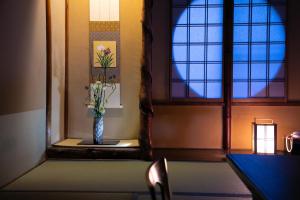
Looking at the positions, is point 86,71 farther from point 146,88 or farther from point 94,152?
point 94,152

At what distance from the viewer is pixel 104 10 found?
554 centimetres

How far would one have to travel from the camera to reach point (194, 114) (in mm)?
5863

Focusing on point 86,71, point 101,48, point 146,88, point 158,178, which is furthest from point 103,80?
point 158,178

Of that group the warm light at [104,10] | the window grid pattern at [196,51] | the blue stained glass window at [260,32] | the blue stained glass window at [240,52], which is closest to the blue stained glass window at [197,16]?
the window grid pattern at [196,51]

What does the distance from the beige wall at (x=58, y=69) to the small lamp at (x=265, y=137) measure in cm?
270

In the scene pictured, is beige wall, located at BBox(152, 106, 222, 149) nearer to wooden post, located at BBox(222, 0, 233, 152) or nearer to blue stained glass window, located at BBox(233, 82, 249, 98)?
wooden post, located at BBox(222, 0, 233, 152)

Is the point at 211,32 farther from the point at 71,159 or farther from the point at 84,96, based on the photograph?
the point at 71,159

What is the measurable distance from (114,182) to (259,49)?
123 inches

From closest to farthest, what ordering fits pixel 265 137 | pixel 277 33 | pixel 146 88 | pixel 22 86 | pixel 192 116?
pixel 22 86 < pixel 146 88 < pixel 265 137 < pixel 277 33 < pixel 192 116

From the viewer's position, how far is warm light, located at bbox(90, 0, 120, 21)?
553 centimetres

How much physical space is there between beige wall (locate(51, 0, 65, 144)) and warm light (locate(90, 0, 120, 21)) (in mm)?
433

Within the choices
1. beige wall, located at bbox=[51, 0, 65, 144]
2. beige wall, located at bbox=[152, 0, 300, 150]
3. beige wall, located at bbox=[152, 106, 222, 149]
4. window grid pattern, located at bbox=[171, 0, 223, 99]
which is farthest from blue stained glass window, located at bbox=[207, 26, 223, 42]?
beige wall, located at bbox=[51, 0, 65, 144]

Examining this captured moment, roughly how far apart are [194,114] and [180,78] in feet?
1.91

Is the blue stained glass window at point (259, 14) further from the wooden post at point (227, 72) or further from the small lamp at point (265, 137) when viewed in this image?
the small lamp at point (265, 137)
